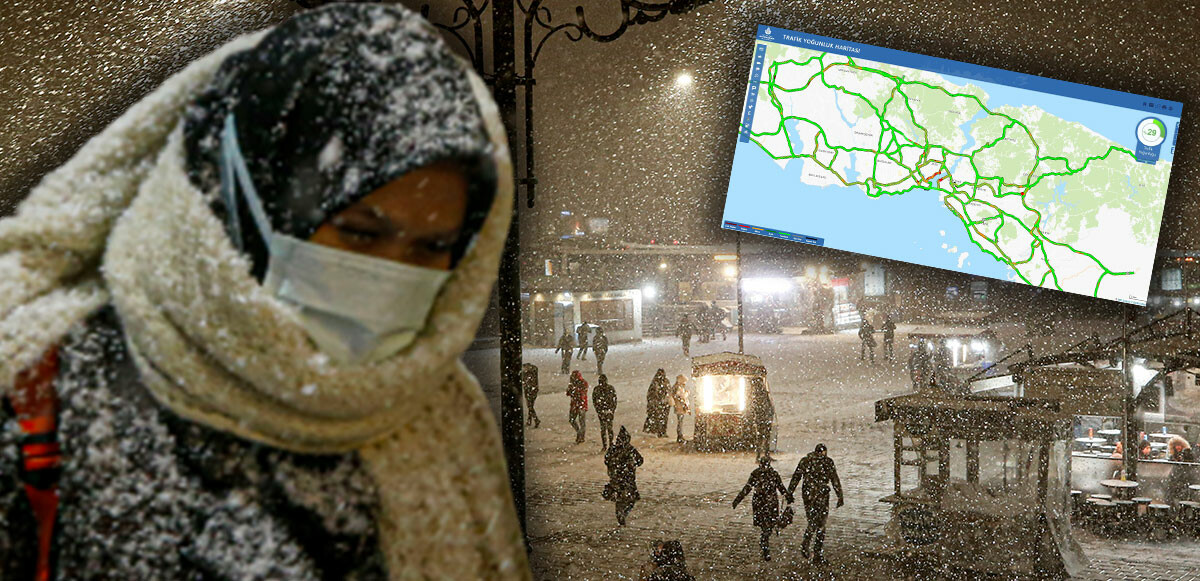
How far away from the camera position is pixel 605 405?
5398 mm

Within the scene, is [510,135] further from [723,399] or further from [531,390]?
[723,399]

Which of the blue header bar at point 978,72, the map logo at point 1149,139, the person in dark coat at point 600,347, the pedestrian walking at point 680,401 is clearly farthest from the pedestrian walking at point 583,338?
the map logo at point 1149,139

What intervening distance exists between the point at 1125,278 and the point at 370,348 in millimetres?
4565

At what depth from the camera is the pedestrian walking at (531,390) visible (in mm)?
4945

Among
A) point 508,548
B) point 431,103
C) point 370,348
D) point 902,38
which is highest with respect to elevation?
point 902,38

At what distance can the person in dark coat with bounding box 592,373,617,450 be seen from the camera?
5.18 metres

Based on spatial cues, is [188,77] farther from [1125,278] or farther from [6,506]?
[1125,278]

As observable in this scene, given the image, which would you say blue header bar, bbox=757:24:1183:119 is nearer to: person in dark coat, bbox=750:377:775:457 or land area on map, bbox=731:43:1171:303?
land area on map, bbox=731:43:1171:303

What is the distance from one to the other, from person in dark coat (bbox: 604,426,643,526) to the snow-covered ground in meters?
0.07

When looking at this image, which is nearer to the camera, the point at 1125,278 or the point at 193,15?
the point at 193,15

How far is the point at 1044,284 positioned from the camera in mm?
4328

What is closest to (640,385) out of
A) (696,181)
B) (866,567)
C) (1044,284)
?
(696,181)

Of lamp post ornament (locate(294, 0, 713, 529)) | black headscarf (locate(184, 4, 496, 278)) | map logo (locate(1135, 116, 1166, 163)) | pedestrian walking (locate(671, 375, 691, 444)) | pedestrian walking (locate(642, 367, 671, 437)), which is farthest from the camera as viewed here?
pedestrian walking (locate(671, 375, 691, 444))

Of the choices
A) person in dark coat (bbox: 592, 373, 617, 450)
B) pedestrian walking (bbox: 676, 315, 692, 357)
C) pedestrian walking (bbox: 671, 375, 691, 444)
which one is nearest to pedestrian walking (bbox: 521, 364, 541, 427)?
person in dark coat (bbox: 592, 373, 617, 450)
